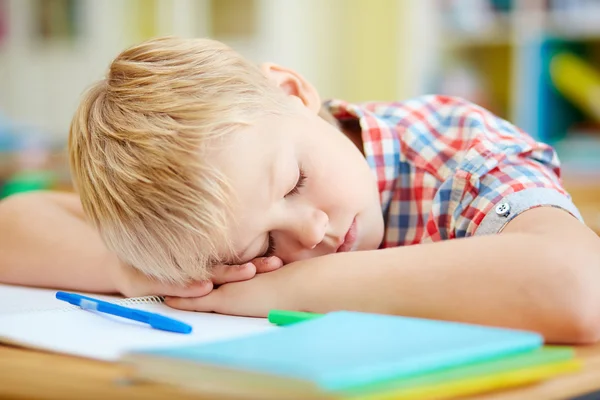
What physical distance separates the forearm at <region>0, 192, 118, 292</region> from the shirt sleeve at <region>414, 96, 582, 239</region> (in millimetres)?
387

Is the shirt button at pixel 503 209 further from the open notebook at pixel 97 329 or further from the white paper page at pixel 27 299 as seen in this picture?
the white paper page at pixel 27 299

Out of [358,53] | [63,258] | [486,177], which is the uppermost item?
[486,177]

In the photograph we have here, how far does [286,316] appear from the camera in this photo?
0.72m

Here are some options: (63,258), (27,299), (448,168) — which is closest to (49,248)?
(63,258)

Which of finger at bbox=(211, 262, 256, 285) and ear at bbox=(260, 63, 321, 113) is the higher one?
ear at bbox=(260, 63, 321, 113)

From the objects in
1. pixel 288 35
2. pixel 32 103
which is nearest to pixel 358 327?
pixel 288 35

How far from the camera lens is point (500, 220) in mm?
864

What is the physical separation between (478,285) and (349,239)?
9.8 inches

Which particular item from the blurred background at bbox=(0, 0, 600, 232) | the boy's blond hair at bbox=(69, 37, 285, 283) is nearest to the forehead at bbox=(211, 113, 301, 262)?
the boy's blond hair at bbox=(69, 37, 285, 283)

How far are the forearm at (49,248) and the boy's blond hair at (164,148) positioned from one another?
99 millimetres

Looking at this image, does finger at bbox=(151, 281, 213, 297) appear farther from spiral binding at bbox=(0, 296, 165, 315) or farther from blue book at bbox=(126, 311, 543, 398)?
blue book at bbox=(126, 311, 543, 398)

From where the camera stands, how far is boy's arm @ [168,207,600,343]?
676 mm

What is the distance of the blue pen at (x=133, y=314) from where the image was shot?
699 millimetres

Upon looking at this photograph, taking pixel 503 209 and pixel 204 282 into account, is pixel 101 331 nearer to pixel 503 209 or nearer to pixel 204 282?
pixel 204 282
